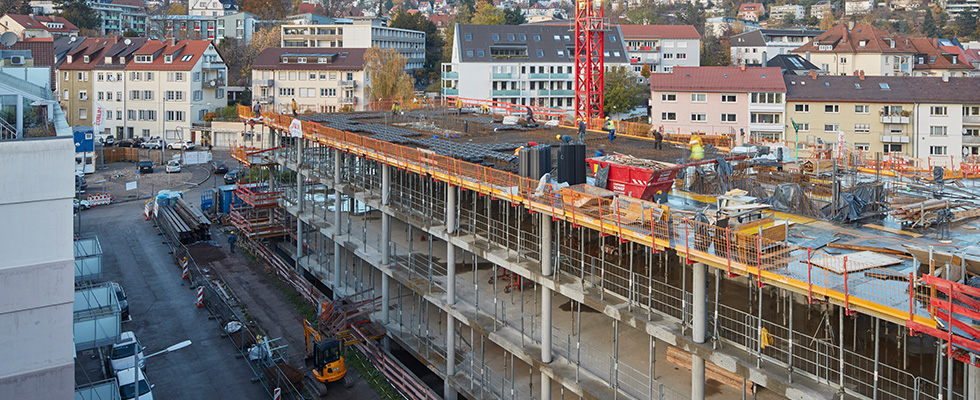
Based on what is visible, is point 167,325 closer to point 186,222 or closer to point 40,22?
point 186,222

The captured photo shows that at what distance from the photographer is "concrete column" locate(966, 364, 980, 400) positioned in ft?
46.4

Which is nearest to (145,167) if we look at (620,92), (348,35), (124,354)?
(348,35)

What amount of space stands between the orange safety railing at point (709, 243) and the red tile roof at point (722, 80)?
150 feet

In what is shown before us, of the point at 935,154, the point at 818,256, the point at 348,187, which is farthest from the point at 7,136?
the point at 935,154

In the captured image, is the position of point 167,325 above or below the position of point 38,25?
below

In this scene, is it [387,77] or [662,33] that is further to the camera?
[662,33]

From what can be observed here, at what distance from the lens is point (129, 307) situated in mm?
38312

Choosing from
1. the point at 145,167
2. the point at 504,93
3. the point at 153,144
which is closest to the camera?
the point at 145,167

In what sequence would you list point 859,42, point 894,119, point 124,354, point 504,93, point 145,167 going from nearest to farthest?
point 124,354
point 894,119
point 145,167
point 859,42
point 504,93

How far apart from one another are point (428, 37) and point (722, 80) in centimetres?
7017

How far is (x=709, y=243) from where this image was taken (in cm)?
1806

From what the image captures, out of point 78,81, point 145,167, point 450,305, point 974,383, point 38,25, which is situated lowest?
point 450,305

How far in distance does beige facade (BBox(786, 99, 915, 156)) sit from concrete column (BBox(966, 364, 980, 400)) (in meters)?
50.6

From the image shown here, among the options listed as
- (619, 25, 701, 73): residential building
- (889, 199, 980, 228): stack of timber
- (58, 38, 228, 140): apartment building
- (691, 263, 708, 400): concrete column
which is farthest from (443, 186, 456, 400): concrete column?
(619, 25, 701, 73): residential building
